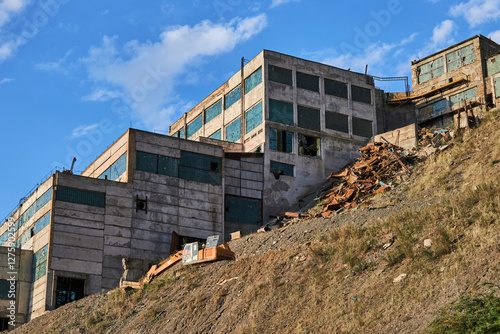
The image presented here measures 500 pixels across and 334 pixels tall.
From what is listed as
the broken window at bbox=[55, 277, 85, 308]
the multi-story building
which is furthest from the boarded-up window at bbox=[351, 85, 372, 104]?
the broken window at bbox=[55, 277, 85, 308]

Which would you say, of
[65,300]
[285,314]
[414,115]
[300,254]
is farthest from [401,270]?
[414,115]

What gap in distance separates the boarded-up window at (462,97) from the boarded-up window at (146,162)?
69.3 ft

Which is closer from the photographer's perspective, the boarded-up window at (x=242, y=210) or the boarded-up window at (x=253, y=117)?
the boarded-up window at (x=242, y=210)

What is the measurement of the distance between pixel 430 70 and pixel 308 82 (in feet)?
33.1

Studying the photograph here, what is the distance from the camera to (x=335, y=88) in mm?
53188

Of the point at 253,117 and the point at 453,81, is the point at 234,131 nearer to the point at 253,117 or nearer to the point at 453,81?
the point at 253,117

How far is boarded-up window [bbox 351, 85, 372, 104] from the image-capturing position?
53906 mm

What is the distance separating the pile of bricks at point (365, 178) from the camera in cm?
4081

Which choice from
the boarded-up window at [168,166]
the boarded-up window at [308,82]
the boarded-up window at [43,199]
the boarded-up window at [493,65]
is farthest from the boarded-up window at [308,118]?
the boarded-up window at [43,199]

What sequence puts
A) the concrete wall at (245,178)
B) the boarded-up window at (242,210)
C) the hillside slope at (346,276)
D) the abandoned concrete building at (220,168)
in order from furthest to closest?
the concrete wall at (245,178), the boarded-up window at (242,210), the abandoned concrete building at (220,168), the hillside slope at (346,276)

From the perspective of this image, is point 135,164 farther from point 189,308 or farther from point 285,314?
point 285,314

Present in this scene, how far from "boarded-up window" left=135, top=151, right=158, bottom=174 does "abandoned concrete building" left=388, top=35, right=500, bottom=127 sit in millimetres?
19199

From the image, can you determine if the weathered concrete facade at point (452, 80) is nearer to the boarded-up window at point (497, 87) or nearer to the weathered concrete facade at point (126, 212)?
the boarded-up window at point (497, 87)

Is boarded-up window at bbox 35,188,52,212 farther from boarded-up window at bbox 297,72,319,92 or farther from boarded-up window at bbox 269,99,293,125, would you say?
boarded-up window at bbox 297,72,319,92
